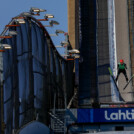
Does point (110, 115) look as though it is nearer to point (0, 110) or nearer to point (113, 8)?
point (0, 110)

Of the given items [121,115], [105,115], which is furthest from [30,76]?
[121,115]

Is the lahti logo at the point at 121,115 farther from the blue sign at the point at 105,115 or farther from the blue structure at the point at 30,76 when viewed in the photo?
the blue structure at the point at 30,76

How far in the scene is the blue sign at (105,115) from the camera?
34.9m

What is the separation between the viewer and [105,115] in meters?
35.2

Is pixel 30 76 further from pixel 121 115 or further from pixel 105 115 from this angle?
pixel 121 115

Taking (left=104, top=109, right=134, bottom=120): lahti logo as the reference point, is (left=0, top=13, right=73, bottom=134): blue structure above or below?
above

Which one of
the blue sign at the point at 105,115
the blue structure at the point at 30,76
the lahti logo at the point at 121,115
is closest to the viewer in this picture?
the blue structure at the point at 30,76

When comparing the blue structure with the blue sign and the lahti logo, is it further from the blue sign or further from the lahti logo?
the lahti logo

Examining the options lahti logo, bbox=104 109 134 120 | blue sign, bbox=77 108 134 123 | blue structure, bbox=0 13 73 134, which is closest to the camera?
blue structure, bbox=0 13 73 134

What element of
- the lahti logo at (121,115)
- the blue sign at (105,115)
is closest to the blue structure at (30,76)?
the blue sign at (105,115)

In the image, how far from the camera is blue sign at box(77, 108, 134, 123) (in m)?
34.9

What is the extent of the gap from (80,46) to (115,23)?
13.6 feet

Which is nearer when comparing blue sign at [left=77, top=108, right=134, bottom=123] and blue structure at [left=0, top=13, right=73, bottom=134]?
blue structure at [left=0, top=13, right=73, bottom=134]

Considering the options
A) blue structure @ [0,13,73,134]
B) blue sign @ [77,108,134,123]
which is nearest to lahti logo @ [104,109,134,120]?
blue sign @ [77,108,134,123]
